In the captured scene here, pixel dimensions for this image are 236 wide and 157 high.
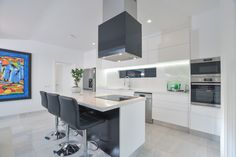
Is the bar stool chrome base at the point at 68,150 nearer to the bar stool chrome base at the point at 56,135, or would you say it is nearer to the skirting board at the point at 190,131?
the bar stool chrome base at the point at 56,135

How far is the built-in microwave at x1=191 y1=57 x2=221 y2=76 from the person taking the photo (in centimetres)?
239

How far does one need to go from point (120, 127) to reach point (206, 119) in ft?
6.85

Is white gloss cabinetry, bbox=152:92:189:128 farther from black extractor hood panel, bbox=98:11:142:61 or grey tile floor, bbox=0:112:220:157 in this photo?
black extractor hood panel, bbox=98:11:142:61

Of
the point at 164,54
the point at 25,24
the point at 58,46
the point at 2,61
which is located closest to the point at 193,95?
the point at 164,54

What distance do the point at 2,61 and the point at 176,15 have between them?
17.5 ft

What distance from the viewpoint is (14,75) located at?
→ 3.92 metres

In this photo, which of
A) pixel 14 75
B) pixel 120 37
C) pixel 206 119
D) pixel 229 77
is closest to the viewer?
pixel 229 77

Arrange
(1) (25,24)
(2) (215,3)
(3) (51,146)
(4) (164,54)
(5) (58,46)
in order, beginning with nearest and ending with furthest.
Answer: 1. (3) (51,146)
2. (2) (215,3)
3. (1) (25,24)
4. (4) (164,54)
5. (5) (58,46)

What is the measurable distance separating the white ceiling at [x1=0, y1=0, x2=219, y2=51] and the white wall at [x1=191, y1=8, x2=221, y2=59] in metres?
0.19

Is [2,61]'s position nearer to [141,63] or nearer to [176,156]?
[141,63]

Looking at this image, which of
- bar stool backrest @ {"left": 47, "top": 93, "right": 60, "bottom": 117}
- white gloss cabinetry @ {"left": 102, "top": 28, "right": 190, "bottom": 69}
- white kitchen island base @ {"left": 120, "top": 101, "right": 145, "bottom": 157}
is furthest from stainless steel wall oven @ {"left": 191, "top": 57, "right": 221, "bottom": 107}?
bar stool backrest @ {"left": 47, "top": 93, "right": 60, "bottom": 117}

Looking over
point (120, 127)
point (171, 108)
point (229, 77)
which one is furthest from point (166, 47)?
point (120, 127)

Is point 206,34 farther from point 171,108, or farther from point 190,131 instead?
point 190,131

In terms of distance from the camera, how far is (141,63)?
3918 millimetres
